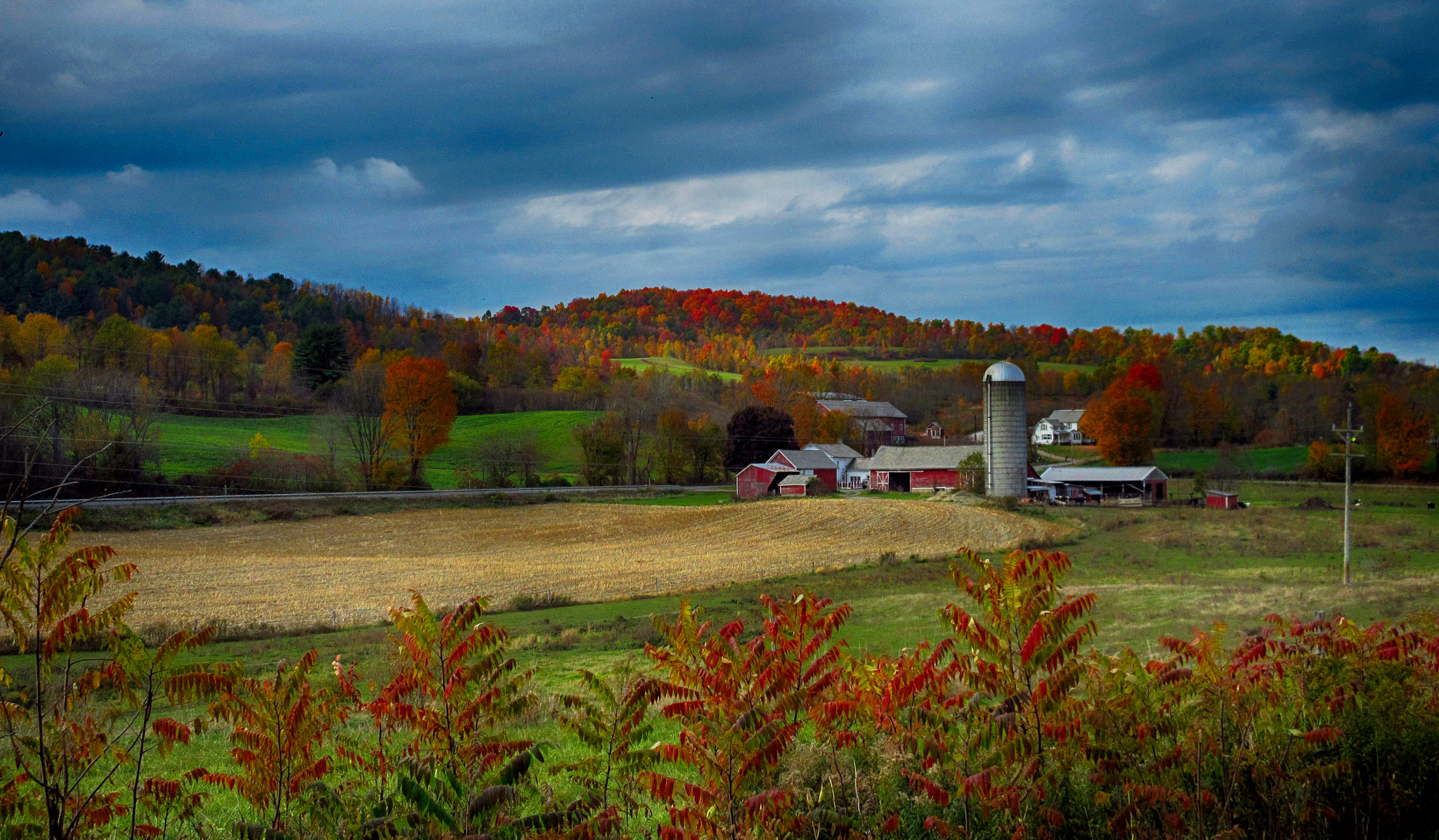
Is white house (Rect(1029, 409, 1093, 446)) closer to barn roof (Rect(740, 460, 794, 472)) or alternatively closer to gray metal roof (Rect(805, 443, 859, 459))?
gray metal roof (Rect(805, 443, 859, 459))

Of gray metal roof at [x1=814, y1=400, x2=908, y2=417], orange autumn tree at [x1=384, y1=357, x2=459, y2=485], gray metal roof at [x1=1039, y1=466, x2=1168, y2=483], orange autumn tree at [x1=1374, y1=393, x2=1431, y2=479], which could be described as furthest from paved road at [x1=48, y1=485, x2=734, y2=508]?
orange autumn tree at [x1=1374, y1=393, x2=1431, y2=479]

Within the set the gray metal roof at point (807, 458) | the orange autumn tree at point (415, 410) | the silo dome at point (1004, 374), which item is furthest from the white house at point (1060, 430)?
the orange autumn tree at point (415, 410)

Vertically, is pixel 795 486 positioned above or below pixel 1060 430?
below

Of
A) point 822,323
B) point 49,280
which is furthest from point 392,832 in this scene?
point 822,323

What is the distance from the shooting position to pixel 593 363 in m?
135

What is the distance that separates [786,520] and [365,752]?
173 ft

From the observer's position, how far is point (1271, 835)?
6.50 metres

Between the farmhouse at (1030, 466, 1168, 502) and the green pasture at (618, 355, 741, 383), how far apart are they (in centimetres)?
6370

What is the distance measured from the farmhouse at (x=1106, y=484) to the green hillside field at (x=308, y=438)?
137 ft

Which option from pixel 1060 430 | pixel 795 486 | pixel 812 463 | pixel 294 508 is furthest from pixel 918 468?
pixel 294 508

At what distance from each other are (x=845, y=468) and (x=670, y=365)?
217 feet

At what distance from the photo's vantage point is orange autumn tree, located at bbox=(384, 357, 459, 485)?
245 feet

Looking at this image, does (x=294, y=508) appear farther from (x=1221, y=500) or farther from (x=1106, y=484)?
(x=1106, y=484)

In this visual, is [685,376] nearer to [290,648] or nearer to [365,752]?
[290,648]
